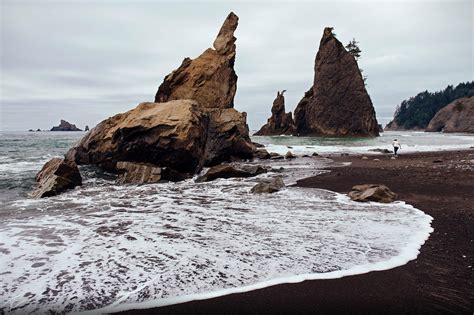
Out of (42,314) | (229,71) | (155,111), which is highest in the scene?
(229,71)

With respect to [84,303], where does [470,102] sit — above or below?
above

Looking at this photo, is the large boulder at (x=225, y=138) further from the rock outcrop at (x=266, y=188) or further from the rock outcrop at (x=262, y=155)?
the rock outcrop at (x=266, y=188)

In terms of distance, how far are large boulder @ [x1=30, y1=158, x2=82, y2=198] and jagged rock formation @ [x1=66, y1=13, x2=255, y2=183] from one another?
166 cm

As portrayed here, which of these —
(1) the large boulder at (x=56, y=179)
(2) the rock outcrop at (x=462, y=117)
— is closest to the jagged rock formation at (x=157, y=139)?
(1) the large boulder at (x=56, y=179)

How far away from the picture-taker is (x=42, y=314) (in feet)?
10.3

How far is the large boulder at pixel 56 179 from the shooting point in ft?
31.6

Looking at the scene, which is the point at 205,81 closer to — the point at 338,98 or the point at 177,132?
the point at 177,132

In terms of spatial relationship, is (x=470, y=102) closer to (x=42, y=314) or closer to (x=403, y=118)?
(x=403, y=118)

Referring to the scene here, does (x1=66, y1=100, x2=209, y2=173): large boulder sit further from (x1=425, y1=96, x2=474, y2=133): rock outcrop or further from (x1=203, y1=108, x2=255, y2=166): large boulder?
(x1=425, y1=96, x2=474, y2=133): rock outcrop

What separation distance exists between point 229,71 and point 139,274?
23.8 metres

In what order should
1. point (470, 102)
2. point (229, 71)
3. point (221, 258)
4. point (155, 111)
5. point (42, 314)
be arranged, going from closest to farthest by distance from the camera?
point (42, 314) < point (221, 258) < point (155, 111) < point (229, 71) < point (470, 102)

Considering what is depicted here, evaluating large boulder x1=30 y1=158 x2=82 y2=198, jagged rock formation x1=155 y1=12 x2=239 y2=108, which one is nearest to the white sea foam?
large boulder x1=30 y1=158 x2=82 y2=198

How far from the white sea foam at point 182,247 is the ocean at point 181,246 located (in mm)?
14

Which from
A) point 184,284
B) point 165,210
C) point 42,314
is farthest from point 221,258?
point 165,210
